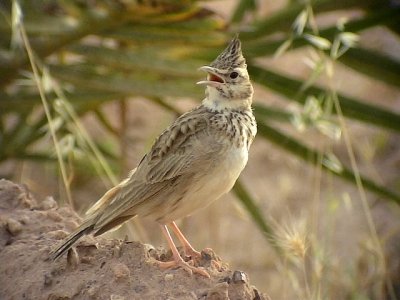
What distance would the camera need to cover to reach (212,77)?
3.78m

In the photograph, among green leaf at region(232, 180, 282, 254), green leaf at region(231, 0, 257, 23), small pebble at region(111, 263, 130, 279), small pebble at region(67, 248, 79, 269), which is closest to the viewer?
small pebble at region(111, 263, 130, 279)

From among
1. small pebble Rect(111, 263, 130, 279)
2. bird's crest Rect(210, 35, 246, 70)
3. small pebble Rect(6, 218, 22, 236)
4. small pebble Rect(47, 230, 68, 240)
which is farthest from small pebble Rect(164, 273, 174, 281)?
bird's crest Rect(210, 35, 246, 70)

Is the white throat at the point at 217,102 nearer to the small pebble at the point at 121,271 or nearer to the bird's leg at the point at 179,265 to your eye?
the bird's leg at the point at 179,265

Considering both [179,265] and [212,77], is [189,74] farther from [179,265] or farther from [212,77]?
[179,265]

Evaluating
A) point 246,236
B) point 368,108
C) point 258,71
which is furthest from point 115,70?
point 246,236

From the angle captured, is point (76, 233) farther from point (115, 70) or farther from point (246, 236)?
point (246, 236)

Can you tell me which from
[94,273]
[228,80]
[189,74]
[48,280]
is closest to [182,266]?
[94,273]

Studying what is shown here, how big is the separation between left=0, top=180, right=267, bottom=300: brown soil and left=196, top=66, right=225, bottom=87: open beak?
62 centimetres

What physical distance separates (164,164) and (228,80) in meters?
0.39

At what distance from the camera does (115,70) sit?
6.63 meters

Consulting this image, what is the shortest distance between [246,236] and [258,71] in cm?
252

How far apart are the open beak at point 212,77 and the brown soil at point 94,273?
0.62 meters

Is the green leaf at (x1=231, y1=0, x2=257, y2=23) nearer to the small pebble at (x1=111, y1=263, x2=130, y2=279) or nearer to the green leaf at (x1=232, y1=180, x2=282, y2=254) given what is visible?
the green leaf at (x1=232, y1=180, x2=282, y2=254)

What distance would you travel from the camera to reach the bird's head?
375 centimetres
